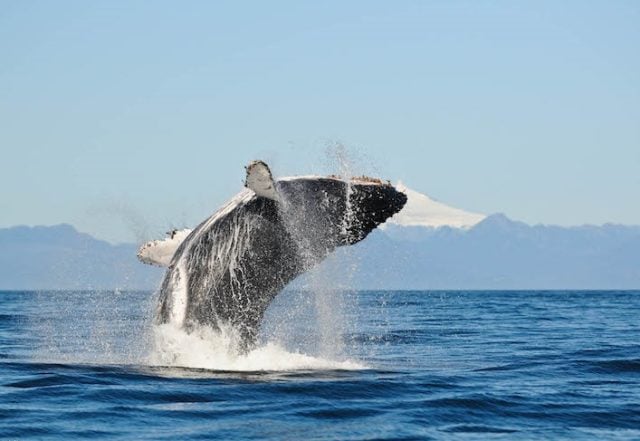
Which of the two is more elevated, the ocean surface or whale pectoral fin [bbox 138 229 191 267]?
whale pectoral fin [bbox 138 229 191 267]

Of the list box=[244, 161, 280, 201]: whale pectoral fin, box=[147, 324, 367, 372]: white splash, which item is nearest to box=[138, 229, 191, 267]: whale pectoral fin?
box=[147, 324, 367, 372]: white splash

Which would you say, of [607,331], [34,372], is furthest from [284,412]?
[607,331]

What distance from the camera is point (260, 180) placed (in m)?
10.9

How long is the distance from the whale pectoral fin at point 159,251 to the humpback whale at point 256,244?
0.01 meters

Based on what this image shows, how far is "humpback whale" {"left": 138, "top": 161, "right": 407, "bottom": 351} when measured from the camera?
12070 millimetres

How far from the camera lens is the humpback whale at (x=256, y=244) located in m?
12.1

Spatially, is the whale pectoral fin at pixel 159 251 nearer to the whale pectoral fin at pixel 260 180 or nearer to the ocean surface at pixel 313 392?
the ocean surface at pixel 313 392

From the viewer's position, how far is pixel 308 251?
12562mm

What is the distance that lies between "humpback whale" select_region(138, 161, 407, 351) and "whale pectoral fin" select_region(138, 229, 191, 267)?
0.01 metres

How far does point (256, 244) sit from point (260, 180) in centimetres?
150

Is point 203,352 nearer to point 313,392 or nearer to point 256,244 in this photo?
point 256,244

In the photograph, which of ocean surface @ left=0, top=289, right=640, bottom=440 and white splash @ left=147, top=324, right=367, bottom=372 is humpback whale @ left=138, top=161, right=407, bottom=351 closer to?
white splash @ left=147, top=324, right=367, bottom=372

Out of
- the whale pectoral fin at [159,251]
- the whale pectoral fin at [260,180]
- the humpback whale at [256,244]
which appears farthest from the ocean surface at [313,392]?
the whale pectoral fin at [260,180]

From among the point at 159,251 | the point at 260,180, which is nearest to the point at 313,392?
the point at 260,180
